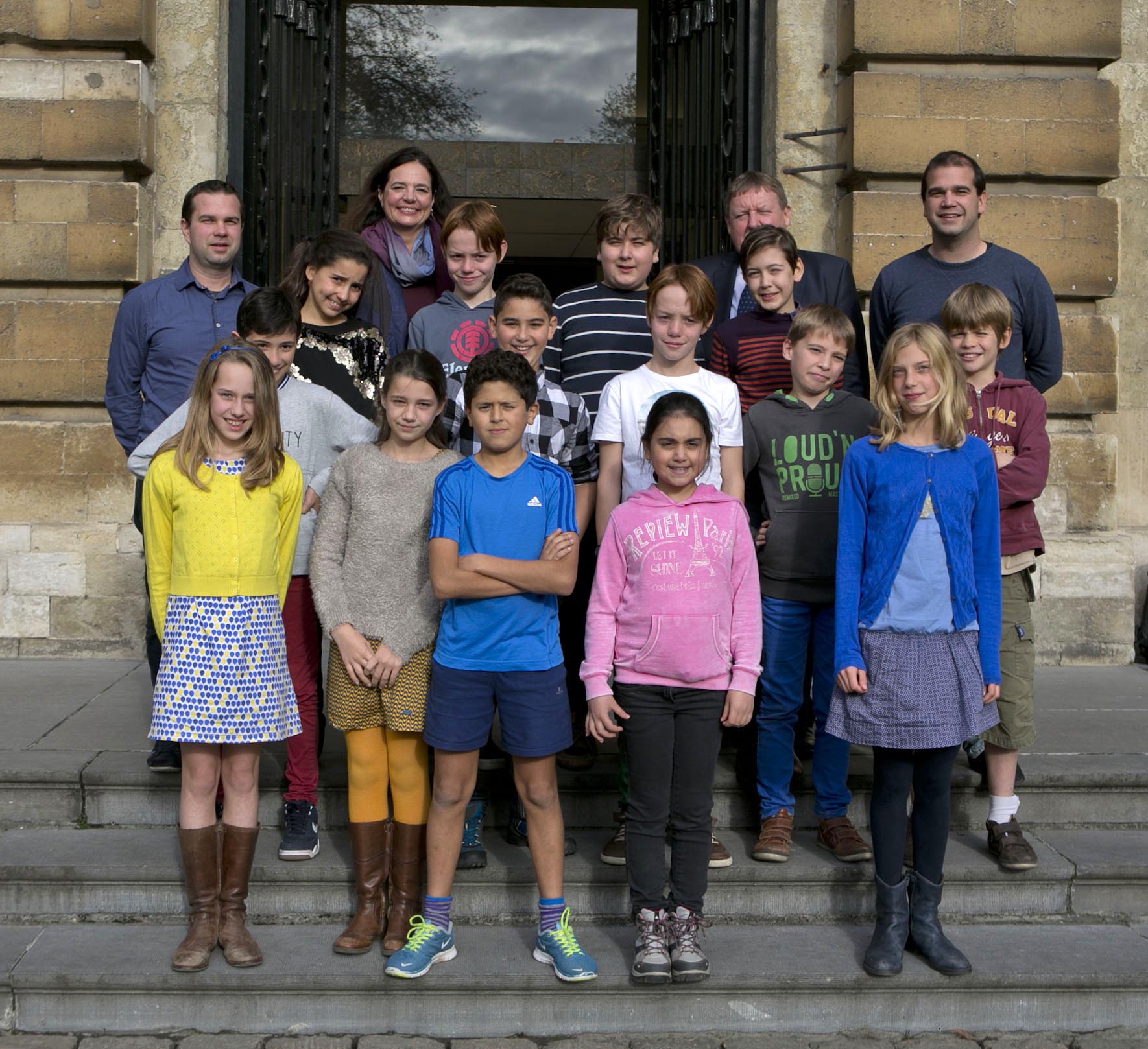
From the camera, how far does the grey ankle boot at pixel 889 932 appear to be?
3250mm

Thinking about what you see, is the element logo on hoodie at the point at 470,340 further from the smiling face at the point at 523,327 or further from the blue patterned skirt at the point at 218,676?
the blue patterned skirt at the point at 218,676

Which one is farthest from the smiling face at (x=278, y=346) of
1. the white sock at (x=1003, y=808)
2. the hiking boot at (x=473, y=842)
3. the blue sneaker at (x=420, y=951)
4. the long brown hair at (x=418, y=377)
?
the white sock at (x=1003, y=808)

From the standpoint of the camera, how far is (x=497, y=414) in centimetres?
326

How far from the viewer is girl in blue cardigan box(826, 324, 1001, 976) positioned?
328cm

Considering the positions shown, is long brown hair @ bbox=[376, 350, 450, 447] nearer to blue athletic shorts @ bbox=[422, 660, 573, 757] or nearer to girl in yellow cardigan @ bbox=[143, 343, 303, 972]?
girl in yellow cardigan @ bbox=[143, 343, 303, 972]

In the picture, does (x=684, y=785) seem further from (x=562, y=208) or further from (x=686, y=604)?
(x=562, y=208)

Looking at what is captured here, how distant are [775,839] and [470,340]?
5.94 ft

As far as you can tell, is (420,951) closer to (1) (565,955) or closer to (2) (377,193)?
(1) (565,955)

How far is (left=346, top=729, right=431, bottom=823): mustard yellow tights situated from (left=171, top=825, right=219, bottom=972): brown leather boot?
37cm

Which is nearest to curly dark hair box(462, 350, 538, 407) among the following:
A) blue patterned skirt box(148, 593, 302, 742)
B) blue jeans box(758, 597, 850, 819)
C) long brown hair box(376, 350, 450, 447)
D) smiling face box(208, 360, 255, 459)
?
long brown hair box(376, 350, 450, 447)

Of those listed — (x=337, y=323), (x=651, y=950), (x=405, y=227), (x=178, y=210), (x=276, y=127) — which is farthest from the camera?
(x=276, y=127)

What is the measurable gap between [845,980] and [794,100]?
15.6 ft

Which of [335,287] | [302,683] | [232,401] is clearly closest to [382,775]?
[302,683]

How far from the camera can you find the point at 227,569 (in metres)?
3.29
